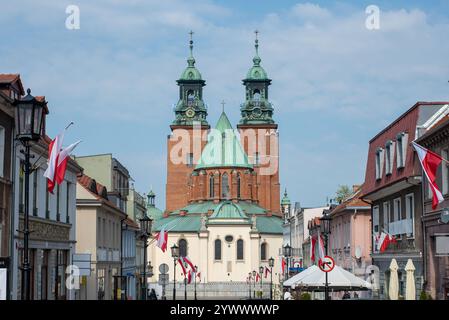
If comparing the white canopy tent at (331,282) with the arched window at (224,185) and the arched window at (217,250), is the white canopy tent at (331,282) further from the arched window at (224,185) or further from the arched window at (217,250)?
the arched window at (224,185)

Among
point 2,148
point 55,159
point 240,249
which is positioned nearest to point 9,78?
point 2,148

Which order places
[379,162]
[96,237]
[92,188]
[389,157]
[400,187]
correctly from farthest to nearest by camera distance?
[92,188]
[96,237]
[379,162]
[389,157]
[400,187]

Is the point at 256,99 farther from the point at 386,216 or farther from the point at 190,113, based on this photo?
the point at 386,216

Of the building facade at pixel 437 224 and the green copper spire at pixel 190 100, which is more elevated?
the green copper spire at pixel 190 100

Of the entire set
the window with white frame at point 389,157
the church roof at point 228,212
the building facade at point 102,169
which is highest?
the church roof at point 228,212

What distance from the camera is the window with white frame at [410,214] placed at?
2833 cm

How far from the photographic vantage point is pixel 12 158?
24062 millimetres

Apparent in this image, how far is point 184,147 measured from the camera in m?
153

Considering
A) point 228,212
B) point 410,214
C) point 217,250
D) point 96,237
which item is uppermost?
point 228,212

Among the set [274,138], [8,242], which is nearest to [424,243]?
[8,242]

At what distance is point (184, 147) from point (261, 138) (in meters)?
14.0

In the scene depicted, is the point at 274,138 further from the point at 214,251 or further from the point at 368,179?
the point at 368,179

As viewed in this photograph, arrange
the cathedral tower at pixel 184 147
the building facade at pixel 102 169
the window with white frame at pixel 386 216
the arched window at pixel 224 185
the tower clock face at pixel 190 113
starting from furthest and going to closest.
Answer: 1. the tower clock face at pixel 190 113
2. the cathedral tower at pixel 184 147
3. the arched window at pixel 224 185
4. the building facade at pixel 102 169
5. the window with white frame at pixel 386 216

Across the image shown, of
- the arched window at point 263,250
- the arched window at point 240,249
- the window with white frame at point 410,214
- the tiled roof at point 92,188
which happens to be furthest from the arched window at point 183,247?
the window with white frame at point 410,214
